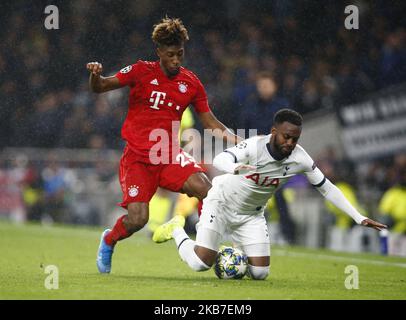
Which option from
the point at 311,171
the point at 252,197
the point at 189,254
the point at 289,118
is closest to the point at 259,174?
the point at 252,197

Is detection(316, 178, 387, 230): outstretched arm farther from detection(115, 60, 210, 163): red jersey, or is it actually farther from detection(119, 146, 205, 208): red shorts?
detection(115, 60, 210, 163): red jersey

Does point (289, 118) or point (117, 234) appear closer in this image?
point (289, 118)

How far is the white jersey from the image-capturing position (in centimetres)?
750

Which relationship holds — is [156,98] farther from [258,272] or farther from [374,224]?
[374,224]

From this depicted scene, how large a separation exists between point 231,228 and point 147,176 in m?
0.92

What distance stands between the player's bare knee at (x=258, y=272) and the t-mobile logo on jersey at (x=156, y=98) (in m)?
1.72

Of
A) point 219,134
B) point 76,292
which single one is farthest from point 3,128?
point 76,292

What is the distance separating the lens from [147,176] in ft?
26.6

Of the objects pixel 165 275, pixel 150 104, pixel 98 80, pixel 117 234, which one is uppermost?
pixel 98 80

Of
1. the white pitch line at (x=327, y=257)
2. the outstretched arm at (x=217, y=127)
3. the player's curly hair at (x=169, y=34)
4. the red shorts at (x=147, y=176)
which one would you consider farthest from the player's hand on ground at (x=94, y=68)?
the white pitch line at (x=327, y=257)

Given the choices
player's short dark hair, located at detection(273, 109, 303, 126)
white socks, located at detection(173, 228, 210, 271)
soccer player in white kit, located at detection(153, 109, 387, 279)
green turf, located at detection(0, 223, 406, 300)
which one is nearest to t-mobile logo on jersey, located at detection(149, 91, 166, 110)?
soccer player in white kit, located at detection(153, 109, 387, 279)

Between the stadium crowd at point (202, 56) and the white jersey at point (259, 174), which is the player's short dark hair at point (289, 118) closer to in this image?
the white jersey at point (259, 174)

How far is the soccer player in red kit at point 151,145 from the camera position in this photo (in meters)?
8.00
